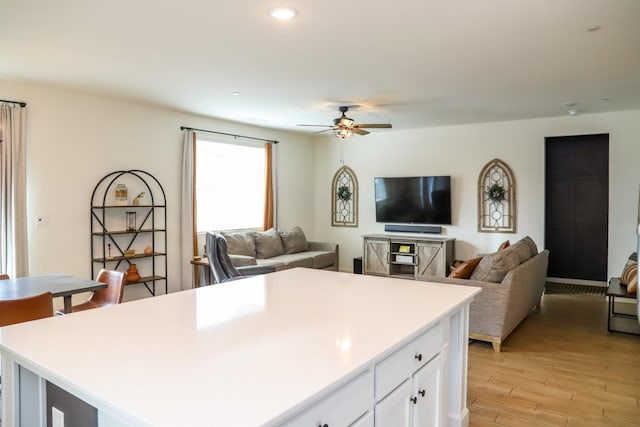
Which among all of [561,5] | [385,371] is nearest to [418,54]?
[561,5]

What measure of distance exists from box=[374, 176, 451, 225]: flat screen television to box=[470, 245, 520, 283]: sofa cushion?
3.26m

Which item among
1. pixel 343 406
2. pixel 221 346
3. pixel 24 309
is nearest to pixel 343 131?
pixel 24 309

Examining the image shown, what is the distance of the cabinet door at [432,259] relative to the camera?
7.23m

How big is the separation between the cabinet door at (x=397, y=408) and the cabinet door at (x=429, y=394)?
0.07m

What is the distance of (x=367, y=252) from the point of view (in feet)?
26.0

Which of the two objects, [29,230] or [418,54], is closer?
[418,54]

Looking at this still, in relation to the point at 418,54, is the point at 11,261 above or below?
below

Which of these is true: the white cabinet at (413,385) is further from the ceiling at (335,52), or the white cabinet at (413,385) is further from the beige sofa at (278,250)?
the beige sofa at (278,250)

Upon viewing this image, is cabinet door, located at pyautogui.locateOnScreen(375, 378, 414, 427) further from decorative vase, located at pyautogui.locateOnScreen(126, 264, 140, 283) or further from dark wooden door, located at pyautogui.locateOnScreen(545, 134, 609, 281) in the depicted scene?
dark wooden door, located at pyautogui.locateOnScreen(545, 134, 609, 281)

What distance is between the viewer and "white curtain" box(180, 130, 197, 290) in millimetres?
6520

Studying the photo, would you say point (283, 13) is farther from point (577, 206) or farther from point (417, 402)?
point (577, 206)

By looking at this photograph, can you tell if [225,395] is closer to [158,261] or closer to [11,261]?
[11,261]

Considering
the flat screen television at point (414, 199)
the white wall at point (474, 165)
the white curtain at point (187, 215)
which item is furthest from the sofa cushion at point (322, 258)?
the white curtain at point (187, 215)

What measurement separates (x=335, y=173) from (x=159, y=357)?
25.1 ft
